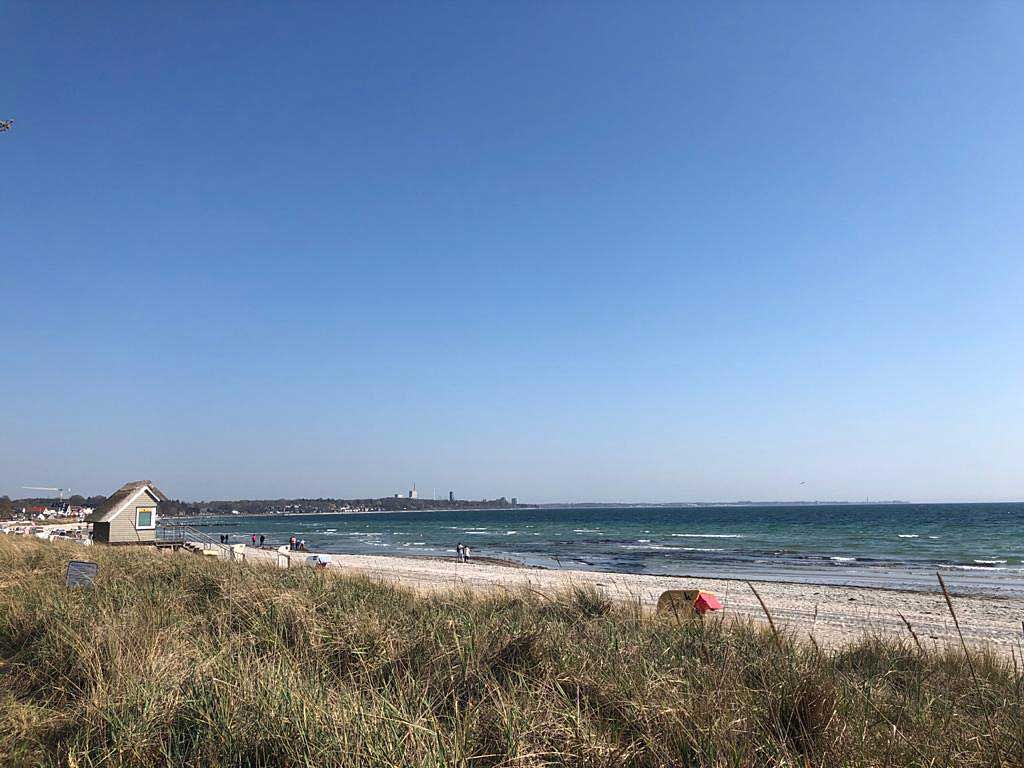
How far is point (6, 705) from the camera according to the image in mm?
4105

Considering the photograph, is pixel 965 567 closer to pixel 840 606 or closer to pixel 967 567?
pixel 967 567

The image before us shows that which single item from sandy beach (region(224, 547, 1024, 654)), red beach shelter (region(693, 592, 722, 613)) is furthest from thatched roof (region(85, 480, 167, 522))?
red beach shelter (region(693, 592, 722, 613))

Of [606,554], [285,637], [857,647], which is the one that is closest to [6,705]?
[285,637]

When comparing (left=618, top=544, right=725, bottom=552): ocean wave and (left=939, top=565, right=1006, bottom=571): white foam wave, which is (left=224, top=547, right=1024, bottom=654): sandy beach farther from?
(left=618, top=544, right=725, bottom=552): ocean wave

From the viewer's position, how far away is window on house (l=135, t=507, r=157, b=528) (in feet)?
91.1

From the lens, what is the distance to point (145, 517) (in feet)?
92.1

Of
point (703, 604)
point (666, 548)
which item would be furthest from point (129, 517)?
point (666, 548)

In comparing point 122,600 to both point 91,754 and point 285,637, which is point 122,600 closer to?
point 285,637

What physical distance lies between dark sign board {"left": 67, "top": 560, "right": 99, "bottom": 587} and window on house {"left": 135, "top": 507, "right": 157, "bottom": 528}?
22.3 m

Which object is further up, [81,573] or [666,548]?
[81,573]

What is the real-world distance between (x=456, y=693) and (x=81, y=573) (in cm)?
669

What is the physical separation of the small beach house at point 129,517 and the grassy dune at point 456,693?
23519 mm

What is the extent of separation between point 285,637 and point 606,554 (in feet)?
136

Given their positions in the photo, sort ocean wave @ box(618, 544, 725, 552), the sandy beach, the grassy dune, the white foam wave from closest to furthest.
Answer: the grassy dune, the sandy beach, the white foam wave, ocean wave @ box(618, 544, 725, 552)
